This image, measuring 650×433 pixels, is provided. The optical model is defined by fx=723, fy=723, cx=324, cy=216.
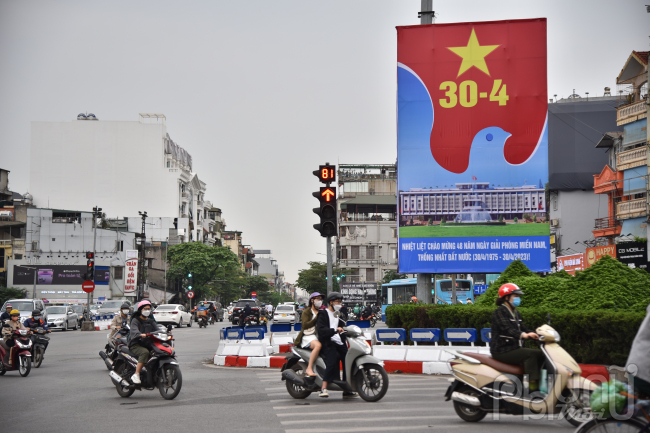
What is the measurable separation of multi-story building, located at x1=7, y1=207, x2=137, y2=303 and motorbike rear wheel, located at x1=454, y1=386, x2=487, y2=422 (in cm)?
6903

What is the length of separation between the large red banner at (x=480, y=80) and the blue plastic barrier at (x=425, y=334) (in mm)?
5832

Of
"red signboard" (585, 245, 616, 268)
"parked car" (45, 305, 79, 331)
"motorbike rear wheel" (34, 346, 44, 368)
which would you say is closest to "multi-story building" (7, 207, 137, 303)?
"parked car" (45, 305, 79, 331)

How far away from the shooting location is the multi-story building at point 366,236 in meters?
96.2

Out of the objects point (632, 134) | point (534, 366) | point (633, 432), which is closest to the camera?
point (633, 432)

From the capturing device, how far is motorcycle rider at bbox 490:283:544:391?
8188mm

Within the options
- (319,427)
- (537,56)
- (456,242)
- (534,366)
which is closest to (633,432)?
(534,366)

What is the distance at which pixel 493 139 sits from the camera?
20.9 meters

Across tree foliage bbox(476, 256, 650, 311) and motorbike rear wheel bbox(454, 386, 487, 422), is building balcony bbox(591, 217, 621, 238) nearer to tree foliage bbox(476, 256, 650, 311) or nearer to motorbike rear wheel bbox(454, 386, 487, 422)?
tree foliage bbox(476, 256, 650, 311)

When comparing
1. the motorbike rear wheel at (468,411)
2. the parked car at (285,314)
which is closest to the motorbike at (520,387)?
the motorbike rear wheel at (468,411)

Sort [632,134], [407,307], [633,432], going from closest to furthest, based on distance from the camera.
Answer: [633,432], [407,307], [632,134]

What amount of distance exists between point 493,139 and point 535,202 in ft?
7.18

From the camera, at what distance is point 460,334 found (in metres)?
16.5

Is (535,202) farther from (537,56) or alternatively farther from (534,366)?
(534,366)

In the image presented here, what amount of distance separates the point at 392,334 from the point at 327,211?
437cm
